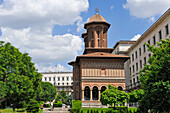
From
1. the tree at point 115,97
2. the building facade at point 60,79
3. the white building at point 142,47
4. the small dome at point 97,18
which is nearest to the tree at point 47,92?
the white building at point 142,47

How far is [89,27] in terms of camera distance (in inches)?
1945

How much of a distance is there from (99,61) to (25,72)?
1318 centimetres

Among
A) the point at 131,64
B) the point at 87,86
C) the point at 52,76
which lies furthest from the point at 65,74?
the point at 87,86

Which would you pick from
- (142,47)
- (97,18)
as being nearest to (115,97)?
(142,47)

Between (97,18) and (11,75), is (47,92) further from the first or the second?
(11,75)

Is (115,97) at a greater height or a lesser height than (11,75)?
lesser

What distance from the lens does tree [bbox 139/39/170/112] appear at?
14188mm

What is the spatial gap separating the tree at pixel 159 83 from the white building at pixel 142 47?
58.2 feet

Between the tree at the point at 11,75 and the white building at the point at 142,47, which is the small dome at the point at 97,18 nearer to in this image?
the white building at the point at 142,47

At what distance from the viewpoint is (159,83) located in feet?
46.1

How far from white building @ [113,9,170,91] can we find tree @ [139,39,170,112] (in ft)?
58.2

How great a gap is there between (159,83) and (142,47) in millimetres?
30709

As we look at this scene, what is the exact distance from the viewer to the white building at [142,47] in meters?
33.1

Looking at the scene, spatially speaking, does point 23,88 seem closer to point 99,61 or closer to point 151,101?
point 99,61
